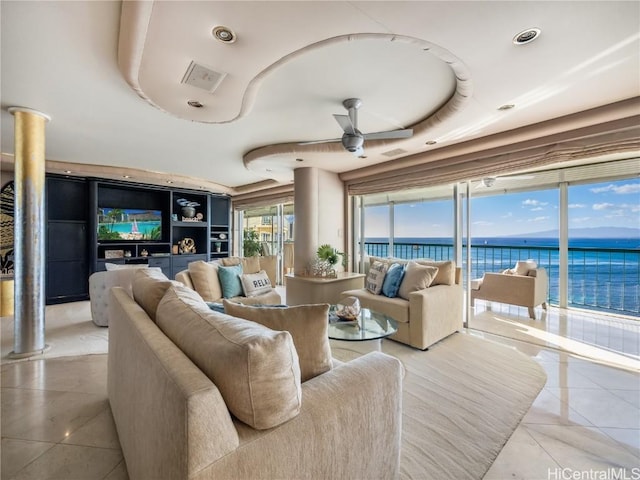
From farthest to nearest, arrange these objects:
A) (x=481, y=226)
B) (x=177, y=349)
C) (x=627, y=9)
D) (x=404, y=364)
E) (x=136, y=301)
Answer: (x=481, y=226) → (x=404, y=364) → (x=136, y=301) → (x=627, y=9) → (x=177, y=349)

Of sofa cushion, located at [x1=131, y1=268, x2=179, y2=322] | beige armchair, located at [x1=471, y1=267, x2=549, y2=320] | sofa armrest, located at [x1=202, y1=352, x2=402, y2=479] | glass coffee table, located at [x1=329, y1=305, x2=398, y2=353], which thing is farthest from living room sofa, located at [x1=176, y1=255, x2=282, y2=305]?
beige armchair, located at [x1=471, y1=267, x2=549, y2=320]

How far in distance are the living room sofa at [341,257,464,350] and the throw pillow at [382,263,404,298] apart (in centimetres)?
Answer: 7

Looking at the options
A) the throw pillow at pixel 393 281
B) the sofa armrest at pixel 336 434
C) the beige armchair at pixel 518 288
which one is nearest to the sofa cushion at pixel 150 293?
the sofa armrest at pixel 336 434

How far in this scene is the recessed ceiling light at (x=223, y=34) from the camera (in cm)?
173

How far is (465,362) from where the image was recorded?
287 centimetres

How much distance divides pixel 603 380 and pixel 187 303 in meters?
3.45

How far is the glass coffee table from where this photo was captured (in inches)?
94.2

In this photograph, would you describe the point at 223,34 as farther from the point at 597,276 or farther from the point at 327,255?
the point at 597,276

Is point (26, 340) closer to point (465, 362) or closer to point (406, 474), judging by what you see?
point (406, 474)

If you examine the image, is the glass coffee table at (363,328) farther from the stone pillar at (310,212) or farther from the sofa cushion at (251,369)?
the stone pillar at (310,212)

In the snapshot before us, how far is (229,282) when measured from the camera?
3.68 metres

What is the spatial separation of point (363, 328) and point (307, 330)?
4.86ft

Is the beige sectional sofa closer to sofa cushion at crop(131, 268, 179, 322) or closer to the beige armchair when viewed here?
sofa cushion at crop(131, 268, 179, 322)

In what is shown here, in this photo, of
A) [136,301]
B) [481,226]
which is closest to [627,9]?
[136,301]
